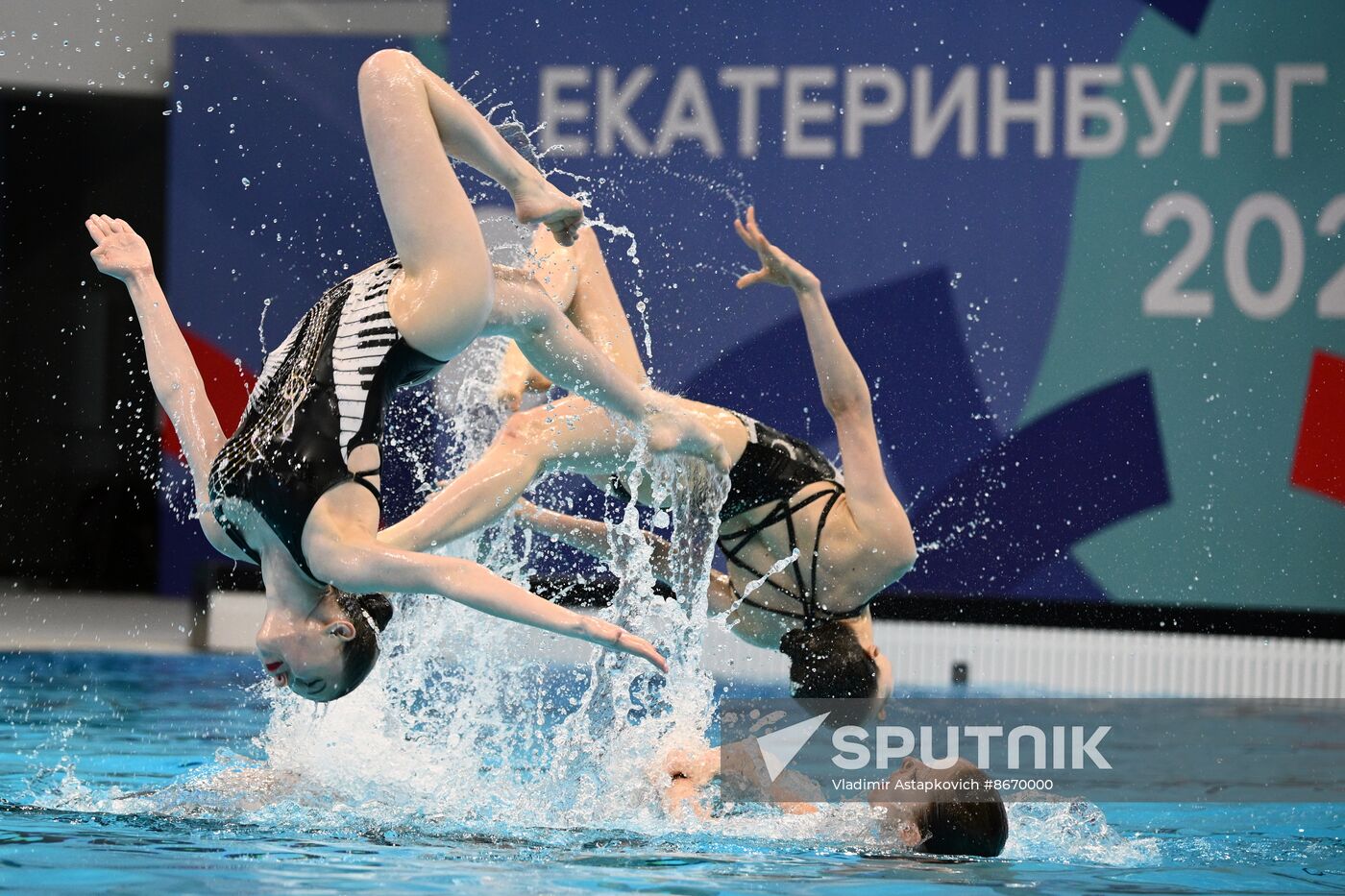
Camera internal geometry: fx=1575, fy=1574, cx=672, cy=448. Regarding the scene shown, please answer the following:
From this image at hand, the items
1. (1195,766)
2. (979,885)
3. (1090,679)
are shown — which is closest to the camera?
(979,885)

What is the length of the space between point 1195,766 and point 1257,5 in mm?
4137

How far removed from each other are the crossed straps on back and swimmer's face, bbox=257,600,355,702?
138 cm

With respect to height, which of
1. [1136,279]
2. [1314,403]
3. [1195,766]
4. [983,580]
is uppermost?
[1136,279]

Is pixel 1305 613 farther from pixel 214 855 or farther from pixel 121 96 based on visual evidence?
pixel 121 96

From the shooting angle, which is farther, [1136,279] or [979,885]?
[1136,279]

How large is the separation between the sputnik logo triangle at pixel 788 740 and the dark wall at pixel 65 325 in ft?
22.5

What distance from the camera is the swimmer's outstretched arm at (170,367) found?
4410mm

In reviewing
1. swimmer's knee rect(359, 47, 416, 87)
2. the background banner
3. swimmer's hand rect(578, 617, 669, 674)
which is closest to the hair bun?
swimmer's hand rect(578, 617, 669, 674)

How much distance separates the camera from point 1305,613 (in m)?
7.88

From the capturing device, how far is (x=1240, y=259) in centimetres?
793

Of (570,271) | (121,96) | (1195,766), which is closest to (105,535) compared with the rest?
(121,96)

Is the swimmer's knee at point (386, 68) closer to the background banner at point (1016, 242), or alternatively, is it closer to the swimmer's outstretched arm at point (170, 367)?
the swimmer's outstretched arm at point (170, 367)
